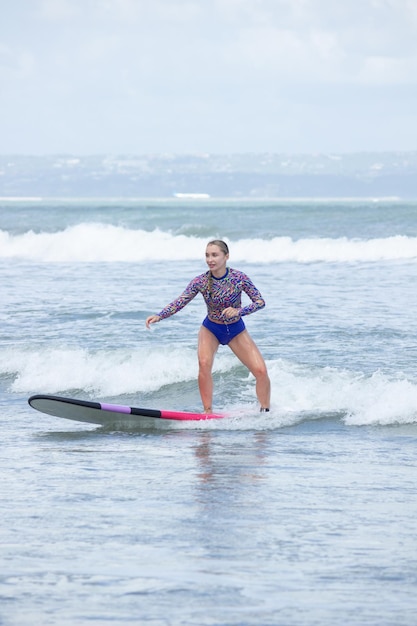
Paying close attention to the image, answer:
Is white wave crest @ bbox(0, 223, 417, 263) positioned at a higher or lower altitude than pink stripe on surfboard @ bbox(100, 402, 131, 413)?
higher

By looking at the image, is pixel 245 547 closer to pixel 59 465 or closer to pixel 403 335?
pixel 59 465

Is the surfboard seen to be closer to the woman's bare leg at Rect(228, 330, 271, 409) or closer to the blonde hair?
the woman's bare leg at Rect(228, 330, 271, 409)

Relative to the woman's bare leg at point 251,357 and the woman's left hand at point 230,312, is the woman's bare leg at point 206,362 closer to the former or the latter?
the woman's bare leg at point 251,357

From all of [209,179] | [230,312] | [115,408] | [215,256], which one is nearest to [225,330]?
[230,312]

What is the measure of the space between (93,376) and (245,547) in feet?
22.9

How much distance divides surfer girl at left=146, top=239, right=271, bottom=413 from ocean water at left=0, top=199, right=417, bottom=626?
0.42 metres

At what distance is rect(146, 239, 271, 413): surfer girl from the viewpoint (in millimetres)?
9273

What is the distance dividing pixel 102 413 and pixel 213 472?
2156 millimetres

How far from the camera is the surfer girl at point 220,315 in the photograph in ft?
30.4

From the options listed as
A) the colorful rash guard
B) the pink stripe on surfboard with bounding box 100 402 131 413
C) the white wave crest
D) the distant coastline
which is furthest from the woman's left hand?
the distant coastline

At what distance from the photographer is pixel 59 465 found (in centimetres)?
751

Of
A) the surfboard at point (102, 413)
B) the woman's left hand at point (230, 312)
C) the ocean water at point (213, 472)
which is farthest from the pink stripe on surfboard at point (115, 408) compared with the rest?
the woman's left hand at point (230, 312)

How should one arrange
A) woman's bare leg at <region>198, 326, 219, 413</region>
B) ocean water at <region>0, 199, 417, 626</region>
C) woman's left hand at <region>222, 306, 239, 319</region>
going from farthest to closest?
1. woman's bare leg at <region>198, 326, 219, 413</region>
2. woman's left hand at <region>222, 306, 239, 319</region>
3. ocean water at <region>0, 199, 417, 626</region>

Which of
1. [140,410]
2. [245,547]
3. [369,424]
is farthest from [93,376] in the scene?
[245,547]
